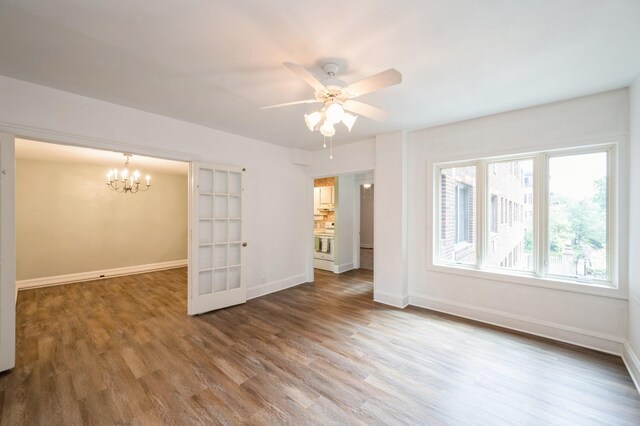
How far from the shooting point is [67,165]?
5.30 metres

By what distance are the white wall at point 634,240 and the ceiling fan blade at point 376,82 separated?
2.40 metres

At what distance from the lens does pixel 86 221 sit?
5500 millimetres

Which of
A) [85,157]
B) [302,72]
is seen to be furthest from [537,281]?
[85,157]

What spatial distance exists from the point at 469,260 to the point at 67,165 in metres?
7.83

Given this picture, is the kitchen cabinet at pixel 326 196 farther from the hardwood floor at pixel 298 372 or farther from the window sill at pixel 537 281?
the hardwood floor at pixel 298 372

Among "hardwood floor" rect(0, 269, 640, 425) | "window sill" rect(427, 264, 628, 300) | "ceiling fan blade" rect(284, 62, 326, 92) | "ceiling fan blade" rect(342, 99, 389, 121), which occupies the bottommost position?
"hardwood floor" rect(0, 269, 640, 425)

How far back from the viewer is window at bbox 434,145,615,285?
2.75 m

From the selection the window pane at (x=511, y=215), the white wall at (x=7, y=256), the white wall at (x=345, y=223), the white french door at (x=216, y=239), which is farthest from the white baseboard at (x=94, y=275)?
the window pane at (x=511, y=215)

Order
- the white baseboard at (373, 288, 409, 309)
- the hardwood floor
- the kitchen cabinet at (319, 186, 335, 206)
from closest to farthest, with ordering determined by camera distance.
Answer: the hardwood floor
the white baseboard at (373, 288, 409, 309)
the kitchen cabinet at (319, 186, 335, 206)

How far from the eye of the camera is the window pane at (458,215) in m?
3.60

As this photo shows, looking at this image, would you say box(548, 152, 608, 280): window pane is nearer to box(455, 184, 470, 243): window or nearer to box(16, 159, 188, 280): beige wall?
box(455, 184, 470, 243): window

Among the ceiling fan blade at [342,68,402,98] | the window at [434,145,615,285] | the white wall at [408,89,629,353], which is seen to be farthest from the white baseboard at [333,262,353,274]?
the ceiling fan blade at [342,68,402,98]

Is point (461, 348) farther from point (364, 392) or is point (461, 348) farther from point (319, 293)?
point (319, 293)

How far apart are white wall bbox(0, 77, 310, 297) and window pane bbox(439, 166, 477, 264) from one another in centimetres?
262
